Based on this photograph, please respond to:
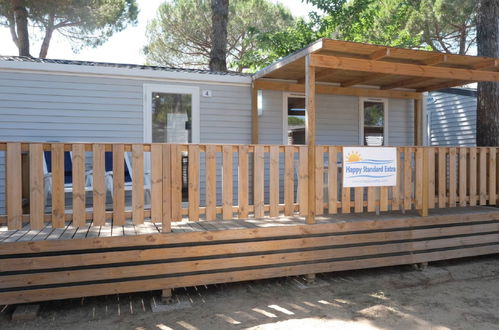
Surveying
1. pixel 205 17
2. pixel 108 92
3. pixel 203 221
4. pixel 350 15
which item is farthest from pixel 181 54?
pixel 203 221

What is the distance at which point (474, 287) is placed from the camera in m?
3.97

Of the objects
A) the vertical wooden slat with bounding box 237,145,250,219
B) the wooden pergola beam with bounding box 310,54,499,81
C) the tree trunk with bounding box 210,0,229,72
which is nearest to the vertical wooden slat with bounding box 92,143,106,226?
the vertical wooden slat with bounding box 237,145,250,219

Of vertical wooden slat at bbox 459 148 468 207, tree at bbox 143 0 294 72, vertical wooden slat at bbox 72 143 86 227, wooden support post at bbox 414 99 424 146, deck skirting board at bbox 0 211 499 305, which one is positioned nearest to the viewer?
deck skirting board at bbox 0 211 499 305

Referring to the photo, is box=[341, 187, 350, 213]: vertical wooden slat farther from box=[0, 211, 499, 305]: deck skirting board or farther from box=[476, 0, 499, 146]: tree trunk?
box=[476, 0, 499, 146]: tree trunk

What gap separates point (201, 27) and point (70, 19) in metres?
4.46

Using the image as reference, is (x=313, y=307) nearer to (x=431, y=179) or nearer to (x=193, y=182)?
(x=193, y=182)

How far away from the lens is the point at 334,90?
21.4ft

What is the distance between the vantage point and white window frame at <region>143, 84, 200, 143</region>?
226 inches

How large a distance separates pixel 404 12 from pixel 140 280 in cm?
1244

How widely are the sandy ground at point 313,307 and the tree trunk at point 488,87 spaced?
2.77 metres

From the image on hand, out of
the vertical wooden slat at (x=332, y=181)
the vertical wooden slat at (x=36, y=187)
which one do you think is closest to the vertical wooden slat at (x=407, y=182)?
the vertical wooden slat at (x=332, y=181)

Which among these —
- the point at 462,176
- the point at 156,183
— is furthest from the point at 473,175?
the point at 156,183

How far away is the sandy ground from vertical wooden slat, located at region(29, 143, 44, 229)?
76 cm

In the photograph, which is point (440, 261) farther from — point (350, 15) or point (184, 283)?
point (350, 15)
